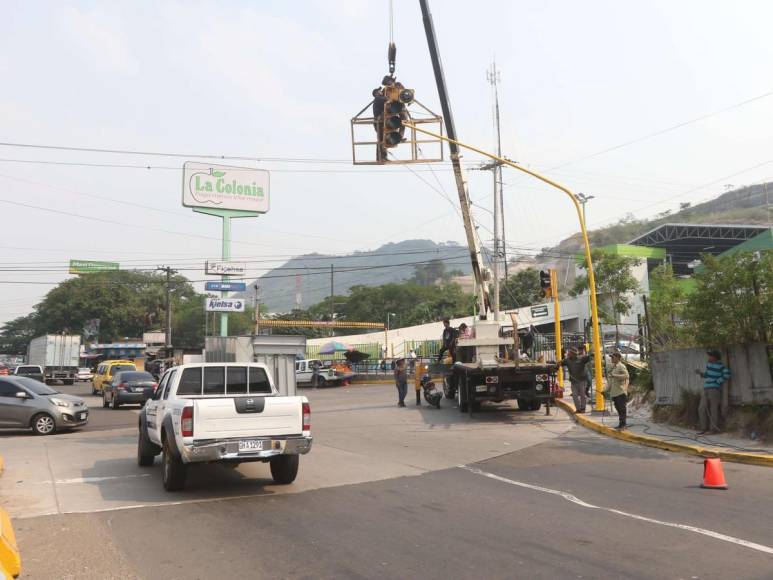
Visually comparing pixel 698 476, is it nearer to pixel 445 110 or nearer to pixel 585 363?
pixel 585 363

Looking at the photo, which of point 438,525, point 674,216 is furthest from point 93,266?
point 674,216

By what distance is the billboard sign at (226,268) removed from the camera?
23078mm

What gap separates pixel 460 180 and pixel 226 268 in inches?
336

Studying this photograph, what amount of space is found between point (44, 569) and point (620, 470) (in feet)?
27.0

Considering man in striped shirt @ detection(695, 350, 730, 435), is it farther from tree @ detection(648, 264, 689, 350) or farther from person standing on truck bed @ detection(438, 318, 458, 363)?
person standing on truck bed @ detection(438, 318, 458, 363)

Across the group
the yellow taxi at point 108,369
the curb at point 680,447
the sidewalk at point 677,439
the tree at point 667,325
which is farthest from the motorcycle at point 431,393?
the yellow taxi at point 108,369

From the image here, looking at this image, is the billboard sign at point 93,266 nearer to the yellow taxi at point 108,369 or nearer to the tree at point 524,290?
the yellow taxi at point 108,369

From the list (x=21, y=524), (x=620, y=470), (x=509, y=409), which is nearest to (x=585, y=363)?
(x=509, y=409)

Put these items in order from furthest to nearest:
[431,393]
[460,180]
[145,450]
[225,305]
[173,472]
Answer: [225,305] → [431,393] → [460,180] → [145,450] → [173,472]

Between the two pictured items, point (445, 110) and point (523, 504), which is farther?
point (445, 110)

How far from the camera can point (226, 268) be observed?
23141 millimetres

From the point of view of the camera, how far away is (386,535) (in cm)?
679

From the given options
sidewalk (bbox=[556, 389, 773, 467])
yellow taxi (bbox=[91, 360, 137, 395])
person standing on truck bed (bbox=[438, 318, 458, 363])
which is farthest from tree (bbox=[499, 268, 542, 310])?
sidewalk (bbox=[556, 389, 773, 467])

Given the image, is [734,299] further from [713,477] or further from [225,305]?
[225,305]
